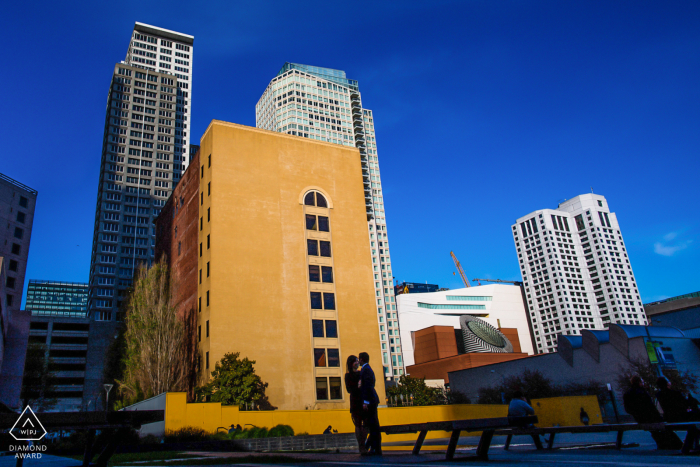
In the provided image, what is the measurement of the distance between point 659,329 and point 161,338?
45845 millimetres

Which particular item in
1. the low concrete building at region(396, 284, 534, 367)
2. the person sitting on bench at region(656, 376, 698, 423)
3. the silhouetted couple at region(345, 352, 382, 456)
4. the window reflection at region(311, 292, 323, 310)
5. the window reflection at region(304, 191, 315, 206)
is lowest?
the person sitting on bench at region(656, 376, 698, 423)

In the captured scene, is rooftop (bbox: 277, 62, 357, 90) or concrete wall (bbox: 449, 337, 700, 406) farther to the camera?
rooftop (bbox: 277, 62, 357, 90)

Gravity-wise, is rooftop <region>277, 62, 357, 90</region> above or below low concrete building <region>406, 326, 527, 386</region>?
above

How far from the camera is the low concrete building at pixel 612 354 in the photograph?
1774 inches

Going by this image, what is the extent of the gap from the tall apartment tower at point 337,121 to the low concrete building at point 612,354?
68.6m

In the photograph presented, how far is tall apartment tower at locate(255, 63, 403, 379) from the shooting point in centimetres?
12725

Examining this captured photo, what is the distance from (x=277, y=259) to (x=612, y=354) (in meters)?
34.2

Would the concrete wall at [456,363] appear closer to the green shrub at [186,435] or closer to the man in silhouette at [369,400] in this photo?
the green shrub at [186,435]

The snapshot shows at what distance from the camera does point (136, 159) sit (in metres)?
119

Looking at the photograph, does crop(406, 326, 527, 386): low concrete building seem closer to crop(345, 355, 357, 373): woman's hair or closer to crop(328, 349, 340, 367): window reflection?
crop(328, 349, 340, 367): window reflection

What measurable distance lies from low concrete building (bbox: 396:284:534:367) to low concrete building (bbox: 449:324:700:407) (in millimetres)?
→ 63213

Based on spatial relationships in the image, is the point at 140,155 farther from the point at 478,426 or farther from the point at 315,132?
the point at 478,426

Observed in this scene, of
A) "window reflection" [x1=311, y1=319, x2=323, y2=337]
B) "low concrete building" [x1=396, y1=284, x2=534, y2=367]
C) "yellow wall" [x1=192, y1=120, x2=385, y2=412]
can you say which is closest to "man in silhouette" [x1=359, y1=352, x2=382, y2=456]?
"yellow wall" [x1=192, y1=120, x2=385, y2=412]

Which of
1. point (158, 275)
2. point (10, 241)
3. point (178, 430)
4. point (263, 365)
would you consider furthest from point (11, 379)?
point (178, 430)
